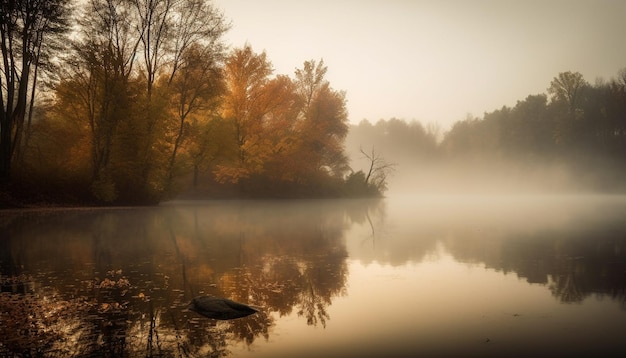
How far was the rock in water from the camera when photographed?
799 cm

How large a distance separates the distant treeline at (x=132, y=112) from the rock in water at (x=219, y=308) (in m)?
25.9

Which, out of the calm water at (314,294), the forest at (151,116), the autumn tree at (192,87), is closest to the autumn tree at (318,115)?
the forest at (151,116)

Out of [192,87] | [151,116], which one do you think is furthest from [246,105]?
[151,116]

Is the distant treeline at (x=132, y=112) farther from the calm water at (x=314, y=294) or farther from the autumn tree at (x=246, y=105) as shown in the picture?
the calm water at (x=314, y=294)

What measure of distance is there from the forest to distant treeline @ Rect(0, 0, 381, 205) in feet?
0.29

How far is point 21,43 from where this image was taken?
30156 millimetres

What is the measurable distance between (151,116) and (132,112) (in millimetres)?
1409

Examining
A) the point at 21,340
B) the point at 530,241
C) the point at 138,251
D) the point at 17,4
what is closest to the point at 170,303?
the point at 21,340

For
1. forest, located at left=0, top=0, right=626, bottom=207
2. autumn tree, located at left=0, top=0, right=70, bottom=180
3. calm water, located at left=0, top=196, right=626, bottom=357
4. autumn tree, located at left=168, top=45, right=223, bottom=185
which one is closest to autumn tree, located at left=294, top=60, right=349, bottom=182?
forest, located at left=0, top=0, right=626, bottom=207

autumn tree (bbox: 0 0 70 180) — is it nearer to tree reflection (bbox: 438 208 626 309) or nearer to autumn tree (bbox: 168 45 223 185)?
autumn tree (bbox: 168 45 223 185)

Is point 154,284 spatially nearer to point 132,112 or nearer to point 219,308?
point 219,308

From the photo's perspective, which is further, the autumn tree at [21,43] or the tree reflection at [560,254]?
the autumn tree at [21,43]

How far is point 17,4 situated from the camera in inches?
1110

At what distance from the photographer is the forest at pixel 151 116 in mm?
30391
